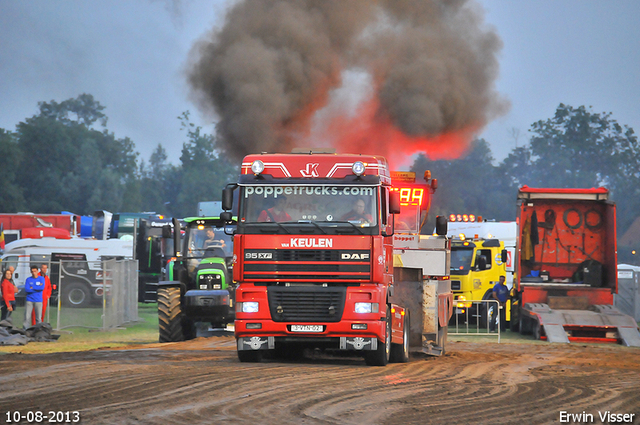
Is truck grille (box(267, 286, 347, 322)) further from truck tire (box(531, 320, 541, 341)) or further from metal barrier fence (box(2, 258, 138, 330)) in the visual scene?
truck tire (box(531, 320, 541, 341))

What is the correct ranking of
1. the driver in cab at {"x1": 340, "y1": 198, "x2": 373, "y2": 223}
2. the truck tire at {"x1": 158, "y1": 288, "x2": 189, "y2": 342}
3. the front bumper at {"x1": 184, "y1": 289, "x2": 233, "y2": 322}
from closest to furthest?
the driver in cab at {"x1": 340, "y1": 198, "x2": 373, "y2": 223} → the front bumper at {"x1": 184, "y1": 289, "x2": 233, "y2": 322} → the truck tire at {"x1": 158, "y1": 288, "x2": 189, "y2": 342}

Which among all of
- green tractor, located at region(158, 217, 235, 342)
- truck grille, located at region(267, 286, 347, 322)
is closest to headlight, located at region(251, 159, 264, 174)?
truck grille, located at region(267, 286, 347, 322)

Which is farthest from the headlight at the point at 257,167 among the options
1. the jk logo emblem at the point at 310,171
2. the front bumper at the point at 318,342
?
the front bumper at the point at 318,342

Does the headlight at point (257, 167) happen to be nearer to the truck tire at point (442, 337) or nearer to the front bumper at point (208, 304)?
the truck tire at point (442, 337)

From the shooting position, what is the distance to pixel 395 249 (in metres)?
16.0

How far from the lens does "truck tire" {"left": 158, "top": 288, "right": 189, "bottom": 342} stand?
64.1ft

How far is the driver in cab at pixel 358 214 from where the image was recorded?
43.3 feet

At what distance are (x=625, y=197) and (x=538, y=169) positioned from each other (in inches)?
475

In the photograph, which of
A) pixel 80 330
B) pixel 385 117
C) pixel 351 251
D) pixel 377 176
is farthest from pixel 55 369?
pixel 385 117

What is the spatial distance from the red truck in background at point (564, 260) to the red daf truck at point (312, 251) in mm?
9946

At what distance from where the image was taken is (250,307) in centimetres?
1327

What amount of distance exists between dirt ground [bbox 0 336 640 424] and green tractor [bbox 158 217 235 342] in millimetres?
3589

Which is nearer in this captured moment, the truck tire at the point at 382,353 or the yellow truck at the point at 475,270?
the truck tire at the point at 382,353

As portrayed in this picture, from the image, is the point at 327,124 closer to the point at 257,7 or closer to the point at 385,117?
the point at 385,117
